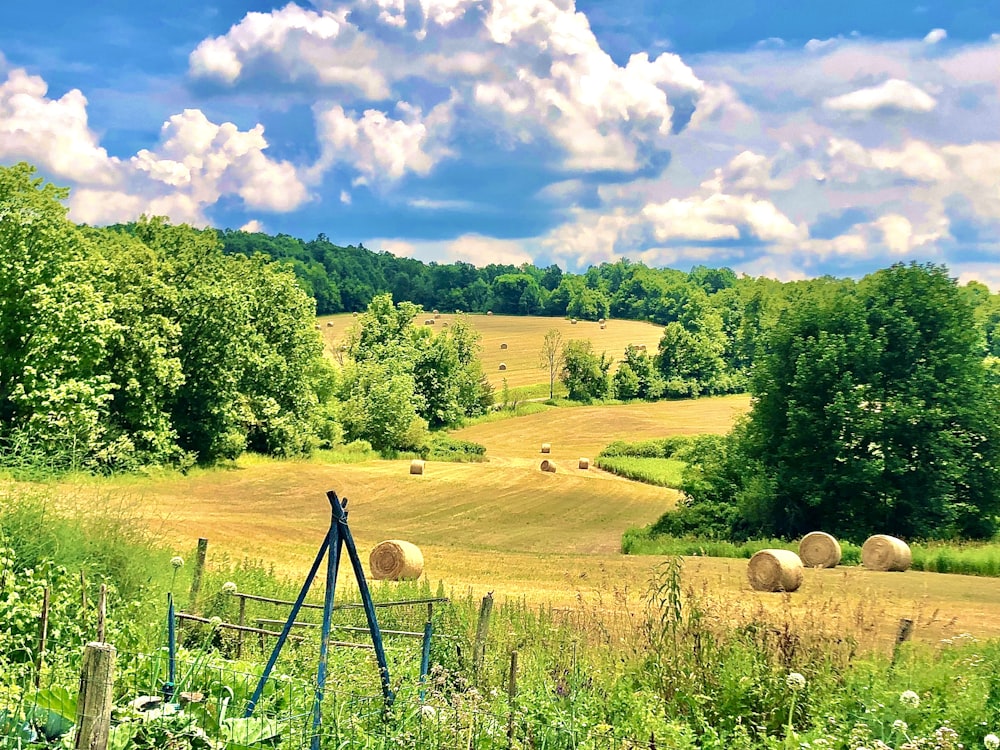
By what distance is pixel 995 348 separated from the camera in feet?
294

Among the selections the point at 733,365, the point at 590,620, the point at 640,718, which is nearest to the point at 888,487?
the point at 590,620

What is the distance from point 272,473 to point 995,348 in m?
76.0

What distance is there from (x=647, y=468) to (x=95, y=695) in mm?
59079

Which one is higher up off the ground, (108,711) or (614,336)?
(614,336)

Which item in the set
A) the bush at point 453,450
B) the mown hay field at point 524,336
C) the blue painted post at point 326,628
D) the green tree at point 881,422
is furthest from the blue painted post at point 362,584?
the mown hay field at point 524,336

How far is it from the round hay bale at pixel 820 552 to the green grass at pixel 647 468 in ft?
95.4

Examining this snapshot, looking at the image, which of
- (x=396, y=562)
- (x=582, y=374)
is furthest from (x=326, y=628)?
(x=582, y=374)

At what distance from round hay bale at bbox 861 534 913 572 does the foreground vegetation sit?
13.9 m

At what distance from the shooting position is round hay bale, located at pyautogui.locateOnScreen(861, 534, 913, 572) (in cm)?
2377

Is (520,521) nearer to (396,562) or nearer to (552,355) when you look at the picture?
(396,562)

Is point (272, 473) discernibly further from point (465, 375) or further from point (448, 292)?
point (448, 292)

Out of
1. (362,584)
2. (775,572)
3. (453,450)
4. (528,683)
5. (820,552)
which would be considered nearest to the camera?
(362,584)

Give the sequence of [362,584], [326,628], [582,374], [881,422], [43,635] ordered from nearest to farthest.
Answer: [326,628]
[362,584]
[43,635]
[881,422]
[582,374]

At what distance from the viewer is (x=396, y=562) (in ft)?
79.0
